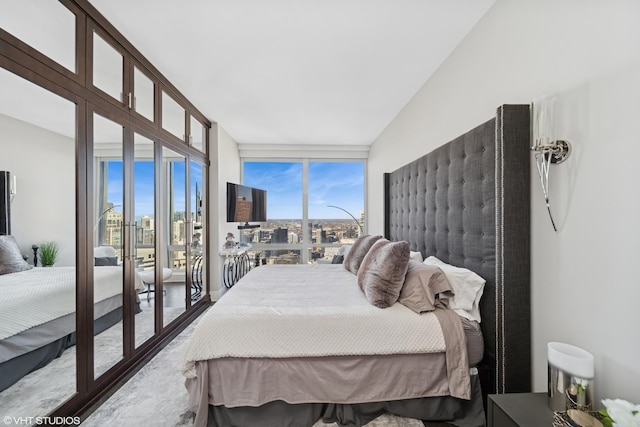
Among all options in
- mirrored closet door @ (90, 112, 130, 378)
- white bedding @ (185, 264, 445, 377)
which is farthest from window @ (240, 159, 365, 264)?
white bedding @ (185, 264, 445, 377)

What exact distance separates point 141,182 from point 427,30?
8.58 feet

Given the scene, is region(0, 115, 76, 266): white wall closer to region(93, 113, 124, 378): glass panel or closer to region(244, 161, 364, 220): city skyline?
region(93, 113, 124, 378): glass panel

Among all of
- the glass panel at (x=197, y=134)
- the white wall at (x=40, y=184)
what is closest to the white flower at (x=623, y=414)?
the white wall at (x=40, y=184)

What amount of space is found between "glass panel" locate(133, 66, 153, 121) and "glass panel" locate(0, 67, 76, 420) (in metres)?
0.76

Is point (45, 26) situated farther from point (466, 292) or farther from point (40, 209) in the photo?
point (466, 292)

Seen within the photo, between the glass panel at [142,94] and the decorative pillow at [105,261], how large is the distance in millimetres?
1274

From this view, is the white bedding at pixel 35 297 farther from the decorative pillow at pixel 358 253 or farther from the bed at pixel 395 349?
the decorative pillow at pixel 358 253

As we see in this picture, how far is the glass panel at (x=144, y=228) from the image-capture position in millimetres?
2273

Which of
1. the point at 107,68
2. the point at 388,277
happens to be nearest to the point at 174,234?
the point at 107,68

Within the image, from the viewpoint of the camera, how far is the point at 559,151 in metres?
1.24

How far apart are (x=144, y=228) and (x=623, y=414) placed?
9.72ft

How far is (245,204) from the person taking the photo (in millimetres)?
4551

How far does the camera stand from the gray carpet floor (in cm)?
160

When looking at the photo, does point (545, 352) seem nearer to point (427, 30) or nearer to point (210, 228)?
point (427, 30)
